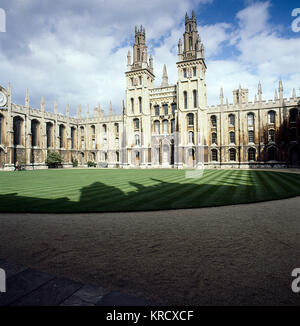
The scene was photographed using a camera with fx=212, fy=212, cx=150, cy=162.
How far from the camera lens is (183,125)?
4028 centimetres

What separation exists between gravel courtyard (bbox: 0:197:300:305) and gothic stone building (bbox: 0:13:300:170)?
33.3m

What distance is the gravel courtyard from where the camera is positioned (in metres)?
2.97

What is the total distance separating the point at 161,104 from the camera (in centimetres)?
4384

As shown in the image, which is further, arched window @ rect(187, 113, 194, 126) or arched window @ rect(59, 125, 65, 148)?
arched window @ rect(59, 125, 65, 148)

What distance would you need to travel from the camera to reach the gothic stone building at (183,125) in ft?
123

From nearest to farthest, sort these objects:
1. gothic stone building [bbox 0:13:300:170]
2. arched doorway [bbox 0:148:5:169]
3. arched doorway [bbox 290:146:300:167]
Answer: arched doorway [bbox 290:146:300:167], arched doorway [bbox 0:148:5:169], gothic stone building [bbox 0:13:300:170]

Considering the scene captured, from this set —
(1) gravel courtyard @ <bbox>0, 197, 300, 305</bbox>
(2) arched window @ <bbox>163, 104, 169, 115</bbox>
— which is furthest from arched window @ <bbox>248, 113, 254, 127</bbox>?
(1) gravel courtyard @ <bbox>0, 197, 300, 305</bbox>

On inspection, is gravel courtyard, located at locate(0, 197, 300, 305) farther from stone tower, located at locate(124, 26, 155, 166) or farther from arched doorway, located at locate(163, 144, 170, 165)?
stone tower, located at locate(124, 26, 155, 166)

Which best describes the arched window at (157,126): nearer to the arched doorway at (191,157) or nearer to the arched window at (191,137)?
the arched window at (191,137)

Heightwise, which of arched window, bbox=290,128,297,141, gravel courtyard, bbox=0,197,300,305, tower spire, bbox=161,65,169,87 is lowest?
gravel courtyard, bbox=0,197,300,305

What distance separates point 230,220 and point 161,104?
39.8 m

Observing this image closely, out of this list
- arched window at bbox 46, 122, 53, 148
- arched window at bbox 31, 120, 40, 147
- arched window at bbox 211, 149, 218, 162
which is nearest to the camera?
arched window at bbox 211, 149, 218, 162

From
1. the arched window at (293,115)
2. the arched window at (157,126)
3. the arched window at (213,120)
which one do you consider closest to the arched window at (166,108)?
the arched window at (157,126)
